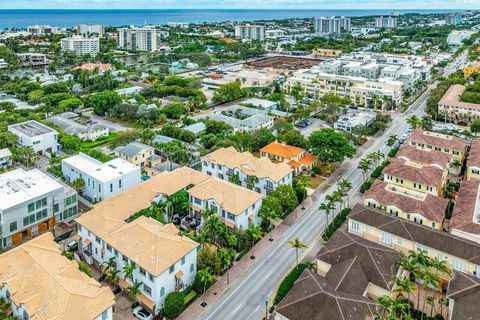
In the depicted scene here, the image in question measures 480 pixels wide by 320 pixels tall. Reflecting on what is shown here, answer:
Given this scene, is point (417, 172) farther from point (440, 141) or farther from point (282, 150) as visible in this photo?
point (282, 150)

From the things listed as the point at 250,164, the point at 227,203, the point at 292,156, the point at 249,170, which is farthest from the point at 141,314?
the point at 292,156

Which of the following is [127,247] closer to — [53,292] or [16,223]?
[53,292]

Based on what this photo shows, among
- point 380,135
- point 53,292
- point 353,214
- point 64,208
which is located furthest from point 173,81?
point 53,292

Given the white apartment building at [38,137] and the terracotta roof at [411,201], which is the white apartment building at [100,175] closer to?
the white apartment building at [38,137]

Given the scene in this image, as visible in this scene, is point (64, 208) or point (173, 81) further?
point (173, 81)

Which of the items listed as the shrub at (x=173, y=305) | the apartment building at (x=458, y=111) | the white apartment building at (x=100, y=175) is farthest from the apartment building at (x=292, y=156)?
the apartment building at (x=458, y=111)

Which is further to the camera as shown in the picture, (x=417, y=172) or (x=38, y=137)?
(x=38, y=137)
